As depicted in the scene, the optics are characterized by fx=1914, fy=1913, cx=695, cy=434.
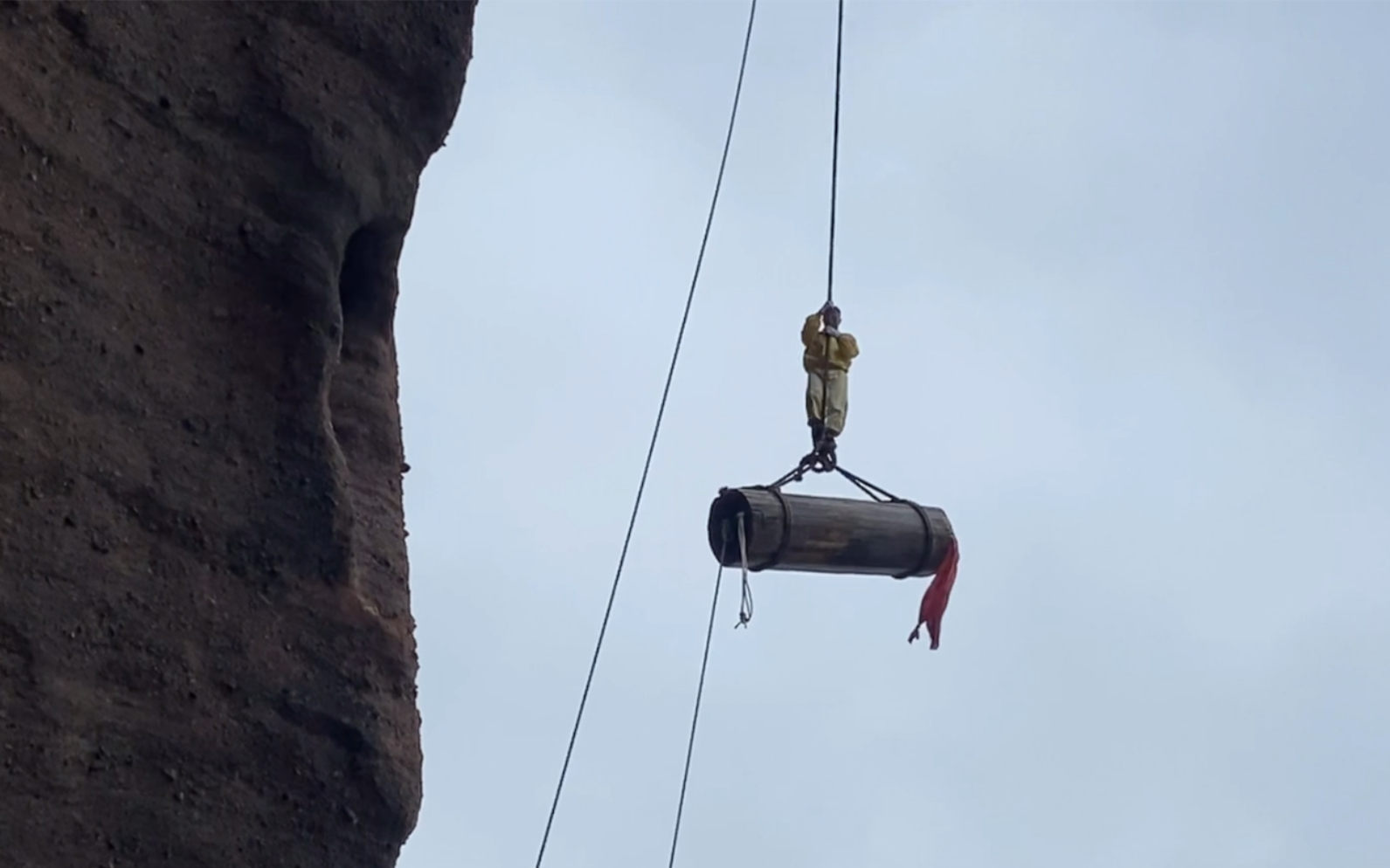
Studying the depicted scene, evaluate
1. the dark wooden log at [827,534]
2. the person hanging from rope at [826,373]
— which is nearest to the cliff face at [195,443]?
the dark wooden log at [827,534]

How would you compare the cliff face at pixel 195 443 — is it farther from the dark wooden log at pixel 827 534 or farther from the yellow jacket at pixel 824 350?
the yellow jacket at pixel 824 350

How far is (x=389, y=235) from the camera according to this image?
25.1 feet

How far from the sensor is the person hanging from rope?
9766 mm

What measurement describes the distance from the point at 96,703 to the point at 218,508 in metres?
0.82

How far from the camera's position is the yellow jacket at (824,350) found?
9984 mm

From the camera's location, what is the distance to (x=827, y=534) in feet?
29.6

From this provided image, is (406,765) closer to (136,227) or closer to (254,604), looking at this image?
(254,604)

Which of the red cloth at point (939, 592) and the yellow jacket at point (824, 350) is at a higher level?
the yellow jacket at point (824, 350)

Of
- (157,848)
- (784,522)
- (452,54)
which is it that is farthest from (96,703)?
(784,522)

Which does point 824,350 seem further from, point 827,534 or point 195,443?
point 195,443

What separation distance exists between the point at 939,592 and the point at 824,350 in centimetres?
146

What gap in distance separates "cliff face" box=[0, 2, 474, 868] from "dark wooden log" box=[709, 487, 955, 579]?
6.73 feet

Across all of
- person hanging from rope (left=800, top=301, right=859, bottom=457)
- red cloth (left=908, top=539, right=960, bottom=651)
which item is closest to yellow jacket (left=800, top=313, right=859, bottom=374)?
person hanging from rope (left=800, top=301, right=859, bottom=457)

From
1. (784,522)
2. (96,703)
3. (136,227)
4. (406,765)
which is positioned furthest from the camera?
(784,522)
